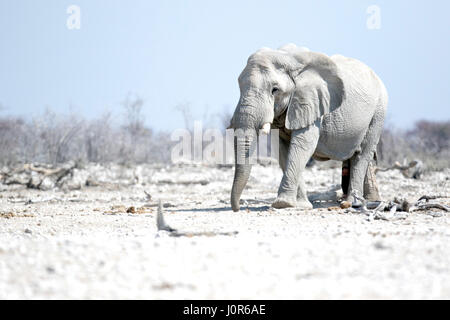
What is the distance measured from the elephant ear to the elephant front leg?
15 cm

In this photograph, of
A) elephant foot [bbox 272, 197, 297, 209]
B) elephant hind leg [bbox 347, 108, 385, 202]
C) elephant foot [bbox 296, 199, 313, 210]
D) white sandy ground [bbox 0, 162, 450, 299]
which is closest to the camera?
white sandy ground [bbox 0, 162, 450, 299]

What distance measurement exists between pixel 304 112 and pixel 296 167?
0.82 metres

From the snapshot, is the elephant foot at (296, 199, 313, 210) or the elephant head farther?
the elephant foot at (296, 199, 313, 210)

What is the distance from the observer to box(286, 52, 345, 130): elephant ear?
1005cm

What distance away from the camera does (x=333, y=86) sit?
1051 cm

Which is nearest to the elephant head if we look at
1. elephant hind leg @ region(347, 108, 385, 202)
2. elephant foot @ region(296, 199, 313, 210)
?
elephant foot @ region(296, 199, 313, 210)

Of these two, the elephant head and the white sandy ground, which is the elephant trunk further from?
the white sandy ground

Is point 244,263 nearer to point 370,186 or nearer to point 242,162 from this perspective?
point 242,162

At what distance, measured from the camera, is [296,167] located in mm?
9875

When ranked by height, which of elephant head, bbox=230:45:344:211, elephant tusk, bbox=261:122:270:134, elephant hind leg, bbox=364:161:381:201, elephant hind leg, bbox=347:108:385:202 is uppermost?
elephant head, bbox=230:45:344:211

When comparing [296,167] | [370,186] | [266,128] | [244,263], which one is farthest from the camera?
[370,186]

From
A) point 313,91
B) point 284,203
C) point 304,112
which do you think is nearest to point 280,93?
point 304,112

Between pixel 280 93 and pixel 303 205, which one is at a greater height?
pixel 280 93

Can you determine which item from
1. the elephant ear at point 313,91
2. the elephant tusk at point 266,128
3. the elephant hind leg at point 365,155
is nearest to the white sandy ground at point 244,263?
the elephant tusk at point 266,128
